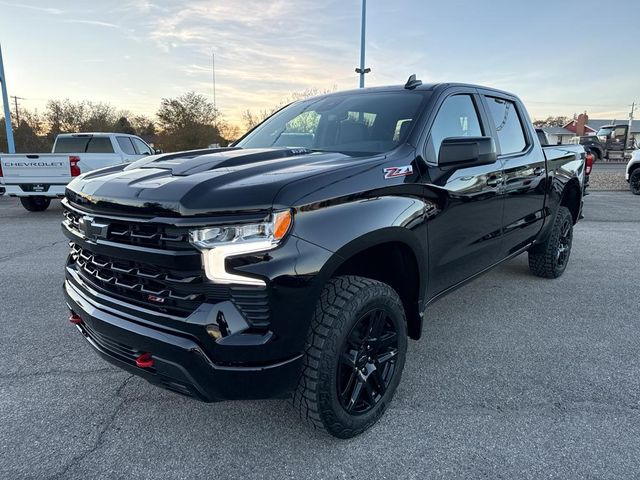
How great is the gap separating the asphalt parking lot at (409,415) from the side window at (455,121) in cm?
157

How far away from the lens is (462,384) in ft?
9.22

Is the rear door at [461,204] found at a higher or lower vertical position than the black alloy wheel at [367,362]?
higher

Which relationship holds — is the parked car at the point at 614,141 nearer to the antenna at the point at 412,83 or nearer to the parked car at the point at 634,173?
the parked car at the point at 634,173

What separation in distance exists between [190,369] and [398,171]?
1.46m

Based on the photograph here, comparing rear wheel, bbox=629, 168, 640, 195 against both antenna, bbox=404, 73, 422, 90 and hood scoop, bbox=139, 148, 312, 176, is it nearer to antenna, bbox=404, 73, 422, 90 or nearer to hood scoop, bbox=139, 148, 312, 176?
antenna, bbox=404, 73, 422, 90

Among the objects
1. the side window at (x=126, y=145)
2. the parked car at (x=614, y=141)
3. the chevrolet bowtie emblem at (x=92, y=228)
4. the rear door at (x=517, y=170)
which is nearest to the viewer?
the chevrolet bowtie emblem at (x=92, y=228)

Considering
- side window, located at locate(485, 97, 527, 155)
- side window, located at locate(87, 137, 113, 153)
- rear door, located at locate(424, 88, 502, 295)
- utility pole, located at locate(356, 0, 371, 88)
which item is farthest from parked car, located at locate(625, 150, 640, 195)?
side window, located at locate(87, 137, 113, 153)

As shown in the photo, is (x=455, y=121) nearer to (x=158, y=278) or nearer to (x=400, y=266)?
(x=400, y=266)

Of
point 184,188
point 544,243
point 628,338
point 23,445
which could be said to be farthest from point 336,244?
point 544,243

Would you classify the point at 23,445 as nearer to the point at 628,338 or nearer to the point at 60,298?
the point at 60,298

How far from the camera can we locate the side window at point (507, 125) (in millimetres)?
3674

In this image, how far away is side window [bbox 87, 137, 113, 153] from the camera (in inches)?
434

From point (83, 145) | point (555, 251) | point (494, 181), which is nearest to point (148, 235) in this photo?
point (494, 181)

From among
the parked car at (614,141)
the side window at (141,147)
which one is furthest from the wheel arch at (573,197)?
the parked car at (614,141)
